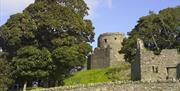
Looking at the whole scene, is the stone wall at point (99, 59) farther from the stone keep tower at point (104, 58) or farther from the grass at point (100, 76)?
the grass at point (100, 76)

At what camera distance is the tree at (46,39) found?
42.1 metres

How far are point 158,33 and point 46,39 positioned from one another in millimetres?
14223

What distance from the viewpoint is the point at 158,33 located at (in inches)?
2090

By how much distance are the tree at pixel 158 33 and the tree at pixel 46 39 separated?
8179mm

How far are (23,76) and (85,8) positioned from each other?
31.2 ft

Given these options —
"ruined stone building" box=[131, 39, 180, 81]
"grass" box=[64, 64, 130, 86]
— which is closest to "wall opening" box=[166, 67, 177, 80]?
"ruined stone building" box=[131, 39, 180, 81]

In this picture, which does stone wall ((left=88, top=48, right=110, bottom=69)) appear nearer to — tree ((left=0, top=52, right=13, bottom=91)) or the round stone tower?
the round stone tower

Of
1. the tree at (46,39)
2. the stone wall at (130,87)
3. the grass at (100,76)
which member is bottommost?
the stone wall at (130,87)

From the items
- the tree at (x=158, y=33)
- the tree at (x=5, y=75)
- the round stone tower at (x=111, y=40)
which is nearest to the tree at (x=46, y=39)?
the tree at (x=5, y=75)

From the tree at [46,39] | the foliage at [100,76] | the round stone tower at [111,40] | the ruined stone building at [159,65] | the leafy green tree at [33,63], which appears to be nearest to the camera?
the ruined stone building at [159,65]

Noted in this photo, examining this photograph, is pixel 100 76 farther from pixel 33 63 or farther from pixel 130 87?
pixel 130 87

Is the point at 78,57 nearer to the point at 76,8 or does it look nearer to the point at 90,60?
the point at 76,8

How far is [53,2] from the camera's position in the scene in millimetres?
46156

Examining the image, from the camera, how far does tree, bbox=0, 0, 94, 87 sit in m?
42.1
